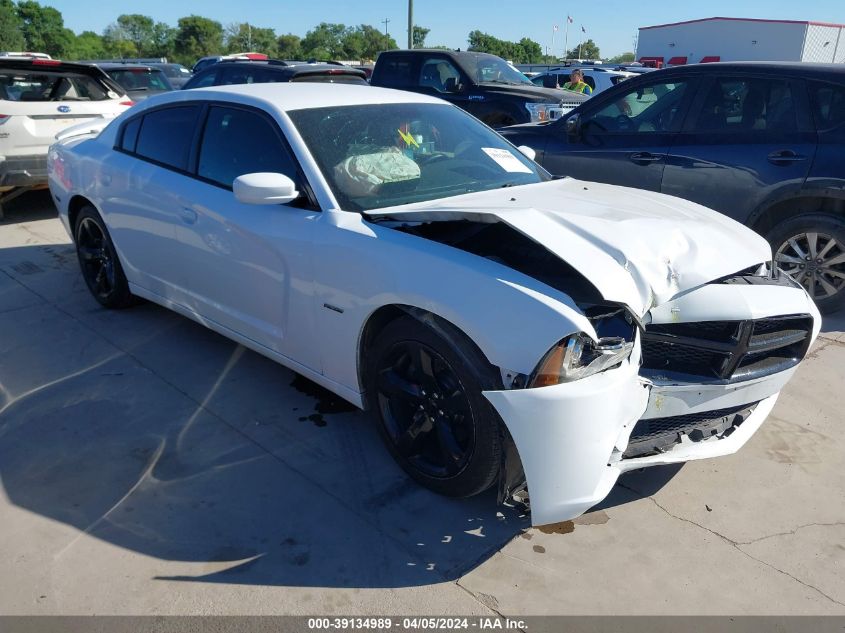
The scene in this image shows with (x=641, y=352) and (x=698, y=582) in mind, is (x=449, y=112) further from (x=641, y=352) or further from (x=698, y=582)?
(x=698, y=582)

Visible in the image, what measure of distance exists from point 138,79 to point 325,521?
1295 centimetres

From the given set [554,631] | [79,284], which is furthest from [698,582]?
[79,284]

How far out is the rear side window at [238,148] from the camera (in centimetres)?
360

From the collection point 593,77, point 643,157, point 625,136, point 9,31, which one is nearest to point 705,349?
point 643,157

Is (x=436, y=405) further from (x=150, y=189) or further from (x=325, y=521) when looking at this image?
(x=150, y=189)

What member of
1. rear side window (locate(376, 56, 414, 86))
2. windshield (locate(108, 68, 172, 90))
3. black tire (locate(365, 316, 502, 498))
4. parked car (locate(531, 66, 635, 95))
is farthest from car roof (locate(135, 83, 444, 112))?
parked car (locate(531, 66, 635, 95))

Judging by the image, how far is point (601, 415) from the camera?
2438mm

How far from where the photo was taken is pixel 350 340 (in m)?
3.18

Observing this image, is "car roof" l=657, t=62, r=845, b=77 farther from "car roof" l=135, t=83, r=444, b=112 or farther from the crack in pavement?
the crack in pavement

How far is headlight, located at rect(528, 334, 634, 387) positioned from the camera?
7.99 feet

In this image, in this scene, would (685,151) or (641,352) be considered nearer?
(641,352)

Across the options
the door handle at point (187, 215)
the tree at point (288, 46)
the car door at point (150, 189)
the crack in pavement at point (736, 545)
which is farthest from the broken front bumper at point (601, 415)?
the tree at point (288, 46)

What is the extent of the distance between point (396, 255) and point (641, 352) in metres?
1.06

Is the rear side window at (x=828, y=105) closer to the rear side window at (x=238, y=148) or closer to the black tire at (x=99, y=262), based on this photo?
the rear side window at (x=238, y=148)
